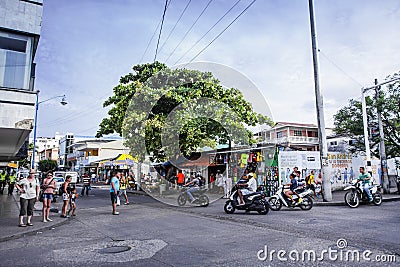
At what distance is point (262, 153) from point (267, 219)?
962 centimetres

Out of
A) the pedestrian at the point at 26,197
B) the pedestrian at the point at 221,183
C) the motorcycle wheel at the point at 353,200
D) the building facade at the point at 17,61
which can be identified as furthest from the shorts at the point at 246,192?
the pedestrian at the point at 221,183

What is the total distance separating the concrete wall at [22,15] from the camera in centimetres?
1000

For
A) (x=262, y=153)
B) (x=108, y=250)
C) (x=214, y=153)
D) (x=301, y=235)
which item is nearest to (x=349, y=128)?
(x=262, y=153)

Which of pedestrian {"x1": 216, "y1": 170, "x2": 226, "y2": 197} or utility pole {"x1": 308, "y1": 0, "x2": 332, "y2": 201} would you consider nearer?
utility pole {"x1": 308, "y1": 0, "x2": 332, "y2": 201}

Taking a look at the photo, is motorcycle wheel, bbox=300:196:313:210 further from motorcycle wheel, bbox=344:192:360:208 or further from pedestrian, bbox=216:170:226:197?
pedestrian, bbox=216:170:226:197

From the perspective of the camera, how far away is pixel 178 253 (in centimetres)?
600

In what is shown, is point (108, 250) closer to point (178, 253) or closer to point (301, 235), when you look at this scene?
point (178, 253)

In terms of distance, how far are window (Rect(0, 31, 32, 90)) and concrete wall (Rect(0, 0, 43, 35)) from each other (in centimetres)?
29

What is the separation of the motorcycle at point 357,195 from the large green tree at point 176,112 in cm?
737

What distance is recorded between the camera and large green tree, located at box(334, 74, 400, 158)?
61.8 ft

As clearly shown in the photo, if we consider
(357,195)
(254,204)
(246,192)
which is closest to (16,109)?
(246,192)

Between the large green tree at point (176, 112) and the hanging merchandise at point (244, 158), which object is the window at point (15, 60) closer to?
the large green tree at point (176, 112)

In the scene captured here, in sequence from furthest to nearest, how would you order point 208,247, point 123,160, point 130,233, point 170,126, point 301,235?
point 123,160
point 170,126
point 130,233
point 301,235
point 208,247

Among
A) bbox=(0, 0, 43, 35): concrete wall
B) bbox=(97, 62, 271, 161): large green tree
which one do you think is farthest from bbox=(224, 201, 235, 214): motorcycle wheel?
bbox=(0, 0, 43, 35): concrete wall
